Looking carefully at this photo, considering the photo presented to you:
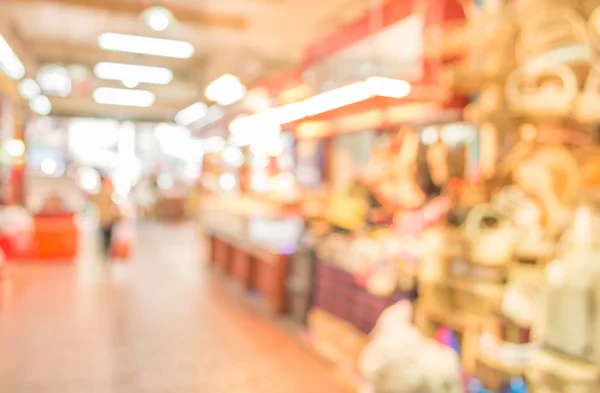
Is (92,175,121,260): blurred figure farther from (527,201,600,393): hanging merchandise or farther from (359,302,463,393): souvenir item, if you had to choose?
(527,201,600,393): hanging merchandise

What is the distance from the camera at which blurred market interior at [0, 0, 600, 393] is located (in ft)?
7.84

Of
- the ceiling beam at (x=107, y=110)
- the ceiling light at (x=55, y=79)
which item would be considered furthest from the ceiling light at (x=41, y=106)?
the ceiling light at (x=55, y=79)

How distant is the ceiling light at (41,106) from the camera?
13.5 meters

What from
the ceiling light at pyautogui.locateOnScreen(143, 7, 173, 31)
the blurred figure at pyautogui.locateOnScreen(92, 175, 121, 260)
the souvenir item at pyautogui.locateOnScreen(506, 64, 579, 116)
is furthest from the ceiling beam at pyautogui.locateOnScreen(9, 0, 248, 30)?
the souvenir item at pyautogui.locateOnScreen(506, 64, 579, 116)

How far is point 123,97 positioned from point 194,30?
7594 mm

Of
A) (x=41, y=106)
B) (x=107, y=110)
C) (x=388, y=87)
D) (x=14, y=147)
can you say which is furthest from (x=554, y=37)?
(x=107, y=110)

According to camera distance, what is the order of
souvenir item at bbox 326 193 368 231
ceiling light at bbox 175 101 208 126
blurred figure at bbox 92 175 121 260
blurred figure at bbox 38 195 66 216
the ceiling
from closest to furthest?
1. souvenir item at bbox 326 193 368 231
2. the ceiling
3. blurred figure at bbox 92 175 121 260
4. blurred figure at bbox 38 195 66 216
5. ceiling light at bbox 175 101 208 126

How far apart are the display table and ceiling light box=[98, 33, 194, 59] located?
318cm

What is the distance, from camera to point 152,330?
202 inches

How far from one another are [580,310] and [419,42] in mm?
3271

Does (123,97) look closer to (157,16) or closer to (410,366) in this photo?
(157,16)

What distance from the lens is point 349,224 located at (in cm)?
479

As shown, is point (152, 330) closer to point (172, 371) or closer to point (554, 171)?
point (172, 371)

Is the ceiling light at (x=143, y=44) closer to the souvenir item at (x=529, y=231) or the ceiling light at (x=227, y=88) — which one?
the ceiling light at (x=227, y=88)
